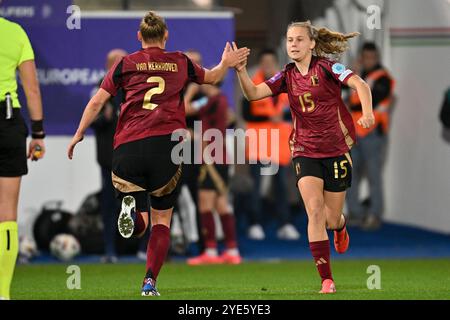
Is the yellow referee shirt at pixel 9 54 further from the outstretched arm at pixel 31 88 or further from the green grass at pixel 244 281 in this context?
the green grass at pixel 244 281

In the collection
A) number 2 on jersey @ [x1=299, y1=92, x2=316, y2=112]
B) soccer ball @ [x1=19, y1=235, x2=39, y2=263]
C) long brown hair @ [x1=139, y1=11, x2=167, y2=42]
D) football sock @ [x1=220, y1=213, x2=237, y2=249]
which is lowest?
soccer ball @ [x1=19, y1=235, x2=39, y2=263]

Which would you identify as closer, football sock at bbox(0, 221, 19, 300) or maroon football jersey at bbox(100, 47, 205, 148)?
football sock at bbox(0, 221, 19, 300)

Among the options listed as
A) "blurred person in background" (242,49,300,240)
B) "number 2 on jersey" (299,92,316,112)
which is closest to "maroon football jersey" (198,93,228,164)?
"blurred person in background" (242,49,300,240)

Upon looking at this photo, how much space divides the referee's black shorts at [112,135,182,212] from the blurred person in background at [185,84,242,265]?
187 inches

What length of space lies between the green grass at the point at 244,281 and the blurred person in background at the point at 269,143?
2.67m

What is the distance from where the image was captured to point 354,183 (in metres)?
18.6

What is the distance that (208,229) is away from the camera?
1516 cm

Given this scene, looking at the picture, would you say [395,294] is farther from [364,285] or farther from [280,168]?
[280,168]

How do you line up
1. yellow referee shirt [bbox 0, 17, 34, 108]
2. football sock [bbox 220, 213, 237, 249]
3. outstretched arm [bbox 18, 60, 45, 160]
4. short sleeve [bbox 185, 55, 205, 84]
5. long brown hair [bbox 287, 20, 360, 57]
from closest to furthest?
yellow referee shirt [bbox 0, 17, 34, 108], outstretched arm [bbox 18, 60, 45, 160], short sleeve [bbox 185, 55, 205, 84], long brown hair [bbox 287, 20, 360, 57], football sock [bbox 220, 213, 237, 249]

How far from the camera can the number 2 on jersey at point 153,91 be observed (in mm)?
10117

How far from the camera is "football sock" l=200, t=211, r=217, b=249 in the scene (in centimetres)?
1516

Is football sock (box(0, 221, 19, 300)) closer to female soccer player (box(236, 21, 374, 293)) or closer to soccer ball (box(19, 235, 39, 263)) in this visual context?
female soccer player (box(236, 21, 374, 293))
